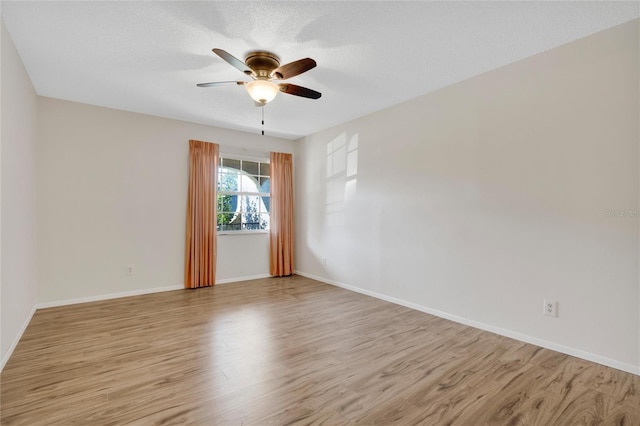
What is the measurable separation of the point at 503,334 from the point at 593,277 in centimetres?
89

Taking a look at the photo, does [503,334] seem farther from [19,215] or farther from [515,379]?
[19,215]

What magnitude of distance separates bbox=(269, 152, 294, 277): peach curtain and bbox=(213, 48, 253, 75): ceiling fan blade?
114 inches

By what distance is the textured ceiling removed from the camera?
2.06 metres

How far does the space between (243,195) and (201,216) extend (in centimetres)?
87

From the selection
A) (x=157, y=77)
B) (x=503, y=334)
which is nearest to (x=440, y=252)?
(x=503, y=334)

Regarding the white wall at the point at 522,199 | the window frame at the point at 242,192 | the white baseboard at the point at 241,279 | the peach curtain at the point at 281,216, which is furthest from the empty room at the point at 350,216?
the peach curtain at the point at 281,216

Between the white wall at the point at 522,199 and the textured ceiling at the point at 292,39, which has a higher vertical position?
the textured ceiling at the point at 292,39

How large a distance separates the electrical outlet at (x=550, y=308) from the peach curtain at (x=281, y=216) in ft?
12.6

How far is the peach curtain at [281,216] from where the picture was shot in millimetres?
5410

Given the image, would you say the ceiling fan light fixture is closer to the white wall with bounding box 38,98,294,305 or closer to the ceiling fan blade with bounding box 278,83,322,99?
the ceiling fan blade with bounding box 278,83,322,99

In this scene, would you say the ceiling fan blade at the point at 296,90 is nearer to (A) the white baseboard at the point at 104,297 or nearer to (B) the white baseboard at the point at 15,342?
(B) the white baseboard at the point at 15,342

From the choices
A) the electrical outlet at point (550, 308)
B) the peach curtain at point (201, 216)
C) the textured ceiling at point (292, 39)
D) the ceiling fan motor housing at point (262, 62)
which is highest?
the textured ceiling at point (292, 39)

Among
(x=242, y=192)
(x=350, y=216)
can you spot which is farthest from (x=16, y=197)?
(x=350, y=216)

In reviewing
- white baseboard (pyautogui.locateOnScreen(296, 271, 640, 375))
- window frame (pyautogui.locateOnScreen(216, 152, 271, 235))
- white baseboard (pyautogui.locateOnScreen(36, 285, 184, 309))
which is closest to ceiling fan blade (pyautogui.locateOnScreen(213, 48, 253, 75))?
window frame (pyautogui.locateOnScreen(216, 152, 271, 235))
